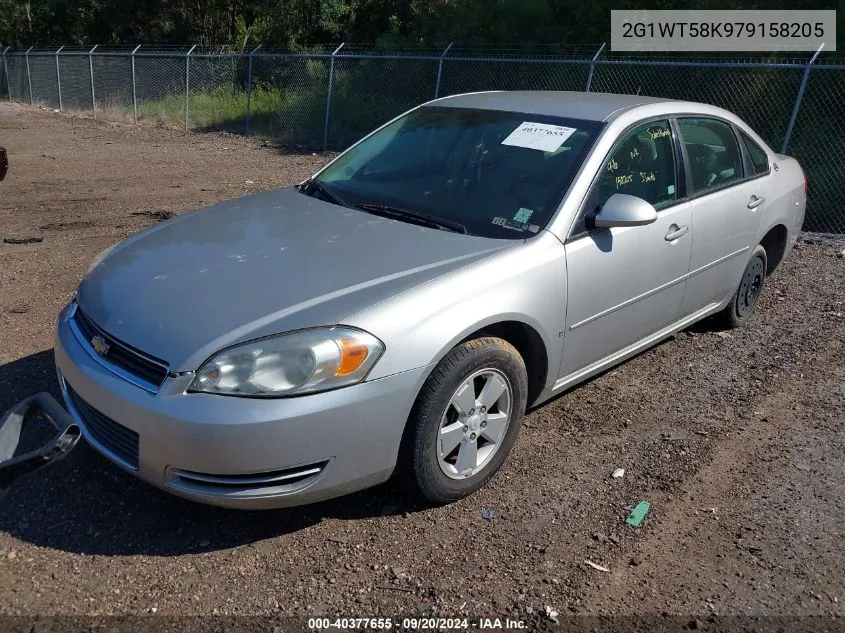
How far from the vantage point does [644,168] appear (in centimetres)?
428

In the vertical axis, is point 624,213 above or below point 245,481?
above

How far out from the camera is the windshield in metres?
3.83

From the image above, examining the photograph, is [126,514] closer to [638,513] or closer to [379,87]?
[638,513]

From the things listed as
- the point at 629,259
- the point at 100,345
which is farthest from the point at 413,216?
the point at 100,345

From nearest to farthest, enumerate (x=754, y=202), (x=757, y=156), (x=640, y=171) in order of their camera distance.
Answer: (x=640, y=171), (x=754, y=202), (x=757, y=156)

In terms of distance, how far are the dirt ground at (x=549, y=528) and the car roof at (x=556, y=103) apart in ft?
5.20

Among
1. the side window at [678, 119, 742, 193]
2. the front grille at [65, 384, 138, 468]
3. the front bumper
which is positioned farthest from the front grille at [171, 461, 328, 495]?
the side window at [678, 119, 742, 193]

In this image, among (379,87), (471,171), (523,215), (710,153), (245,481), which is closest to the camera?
(245,481)

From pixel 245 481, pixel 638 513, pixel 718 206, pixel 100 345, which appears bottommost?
pixel 638 513

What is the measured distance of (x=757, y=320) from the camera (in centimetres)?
591

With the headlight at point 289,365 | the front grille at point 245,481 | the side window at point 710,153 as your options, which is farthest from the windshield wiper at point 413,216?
the side window at point 710,153

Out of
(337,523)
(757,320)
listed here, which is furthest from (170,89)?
(337,523)

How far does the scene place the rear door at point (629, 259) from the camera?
378 centimetres

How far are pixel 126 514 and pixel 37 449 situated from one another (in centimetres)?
45
